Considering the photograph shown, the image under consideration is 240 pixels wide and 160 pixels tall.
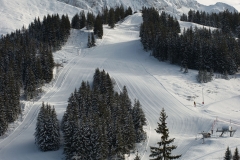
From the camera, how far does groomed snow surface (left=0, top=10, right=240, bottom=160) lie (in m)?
47.3

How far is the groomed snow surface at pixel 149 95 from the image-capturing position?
155 feet

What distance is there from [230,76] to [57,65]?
49.7m

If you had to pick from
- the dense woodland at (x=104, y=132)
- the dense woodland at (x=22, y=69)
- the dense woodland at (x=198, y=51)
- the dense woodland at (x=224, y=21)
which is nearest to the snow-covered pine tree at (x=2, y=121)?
the dense woodland at (x=22, y=69)

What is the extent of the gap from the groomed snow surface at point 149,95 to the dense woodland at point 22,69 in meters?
2.68

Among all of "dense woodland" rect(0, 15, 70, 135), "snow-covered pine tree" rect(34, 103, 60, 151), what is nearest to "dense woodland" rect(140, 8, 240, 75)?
"dense woodland" rect(0, 15, 70, 135)

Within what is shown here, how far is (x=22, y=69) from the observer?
3159 inches

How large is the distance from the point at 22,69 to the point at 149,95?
115 feet

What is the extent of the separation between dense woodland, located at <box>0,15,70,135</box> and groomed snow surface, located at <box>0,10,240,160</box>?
2.68 m

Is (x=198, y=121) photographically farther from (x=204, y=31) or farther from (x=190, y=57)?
(x=204, y=31)

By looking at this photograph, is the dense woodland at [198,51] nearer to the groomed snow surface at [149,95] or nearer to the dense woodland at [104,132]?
the groomed snow surface at [149,95]

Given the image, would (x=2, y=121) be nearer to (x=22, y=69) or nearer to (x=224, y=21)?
(x=22, y=69)

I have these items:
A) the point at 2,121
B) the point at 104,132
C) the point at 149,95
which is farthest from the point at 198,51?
the point at 2,121

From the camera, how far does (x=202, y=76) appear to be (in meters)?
78.0

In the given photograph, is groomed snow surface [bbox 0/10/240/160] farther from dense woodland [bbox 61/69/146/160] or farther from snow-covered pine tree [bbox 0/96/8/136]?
dense woodland [bbox 61/69/146/160]
